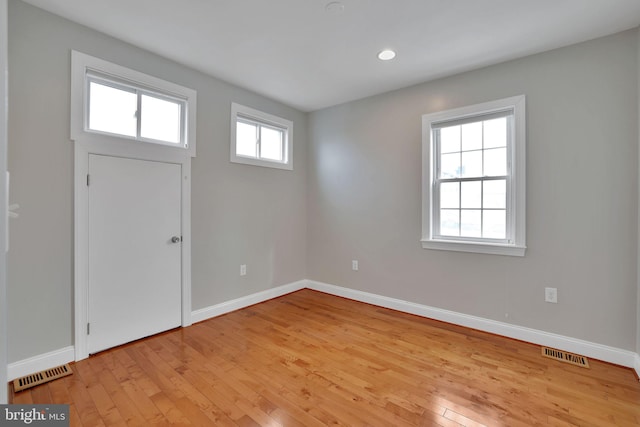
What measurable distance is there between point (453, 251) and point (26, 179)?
12.3 feet

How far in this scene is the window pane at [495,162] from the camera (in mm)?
2896

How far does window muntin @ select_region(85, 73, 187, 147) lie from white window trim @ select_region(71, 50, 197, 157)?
0.11 feet

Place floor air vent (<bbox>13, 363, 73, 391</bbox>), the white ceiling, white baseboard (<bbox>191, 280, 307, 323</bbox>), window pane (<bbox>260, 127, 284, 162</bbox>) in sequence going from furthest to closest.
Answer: window pane (<bbox>260, 127, 284, 162</bbox>)
white baseboard (<bbox>191, 280, 307, 323</bbox>)
the white ceiling
floor air vent (<bbox>13, 363, 73, 391</bbox>)

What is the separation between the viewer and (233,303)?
348 cm

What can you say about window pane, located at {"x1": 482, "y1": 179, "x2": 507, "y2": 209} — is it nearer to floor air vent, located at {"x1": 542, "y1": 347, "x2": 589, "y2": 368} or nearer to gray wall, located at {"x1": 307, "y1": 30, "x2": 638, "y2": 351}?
gray wall, located at {"x1": 307, "y1": 30, "x2": 638, "y2": 351}

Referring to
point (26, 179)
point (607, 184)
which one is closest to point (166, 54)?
point (26, 179)

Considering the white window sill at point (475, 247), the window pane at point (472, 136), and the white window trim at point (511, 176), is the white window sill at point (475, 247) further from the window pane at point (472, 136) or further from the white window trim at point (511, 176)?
the window pane at point (472, 136)

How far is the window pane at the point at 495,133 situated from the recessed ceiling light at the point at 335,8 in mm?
1862

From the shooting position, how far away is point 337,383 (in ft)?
6.80

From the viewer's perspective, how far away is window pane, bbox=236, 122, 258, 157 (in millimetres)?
3636

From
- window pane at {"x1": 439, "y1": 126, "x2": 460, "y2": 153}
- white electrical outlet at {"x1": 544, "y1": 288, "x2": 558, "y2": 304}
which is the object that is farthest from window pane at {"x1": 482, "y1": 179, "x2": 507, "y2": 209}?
white electrical outlet at {"x1": 544, "y1": 288, "x2": 558, "y2": 304}

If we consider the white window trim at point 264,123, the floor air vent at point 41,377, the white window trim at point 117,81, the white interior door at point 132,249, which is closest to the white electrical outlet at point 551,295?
the white window trim at point 264,123

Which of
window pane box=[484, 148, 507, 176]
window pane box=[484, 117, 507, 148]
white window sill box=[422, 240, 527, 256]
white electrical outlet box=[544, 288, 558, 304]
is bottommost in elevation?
white electrical outlet box=[544, 288, 558, 304]

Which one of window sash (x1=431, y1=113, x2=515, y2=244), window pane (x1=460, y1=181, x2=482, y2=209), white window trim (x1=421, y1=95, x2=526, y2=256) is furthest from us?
window pane (x1=460, y1=181, x2=482, y2=209)
